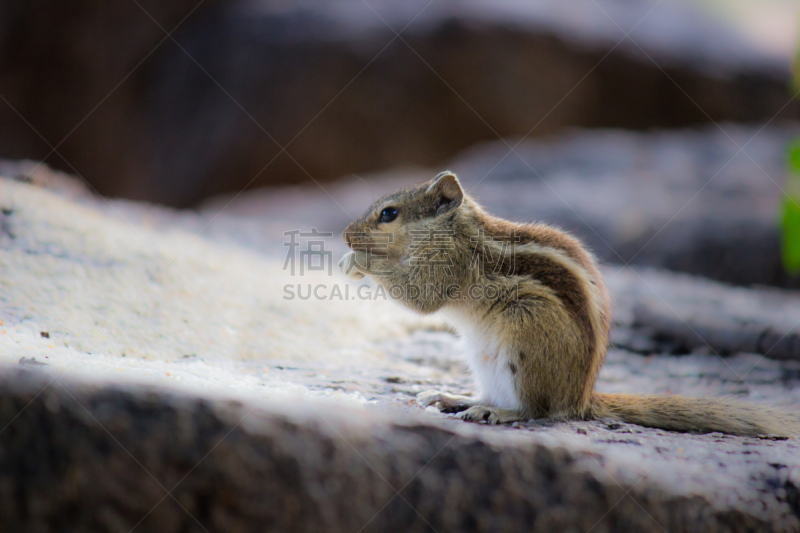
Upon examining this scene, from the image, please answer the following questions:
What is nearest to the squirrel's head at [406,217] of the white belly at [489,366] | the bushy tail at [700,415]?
the white belly at [489,366]

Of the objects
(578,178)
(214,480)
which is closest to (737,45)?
(578,178)

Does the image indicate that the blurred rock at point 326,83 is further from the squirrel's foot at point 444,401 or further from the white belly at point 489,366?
the squirrel's foot at point 444,401

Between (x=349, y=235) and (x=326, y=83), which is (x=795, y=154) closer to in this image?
(x=349, y=235)

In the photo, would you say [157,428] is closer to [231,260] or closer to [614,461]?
[614,461]

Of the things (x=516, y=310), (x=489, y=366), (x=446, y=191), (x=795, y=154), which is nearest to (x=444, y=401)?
(x=489, y=366)

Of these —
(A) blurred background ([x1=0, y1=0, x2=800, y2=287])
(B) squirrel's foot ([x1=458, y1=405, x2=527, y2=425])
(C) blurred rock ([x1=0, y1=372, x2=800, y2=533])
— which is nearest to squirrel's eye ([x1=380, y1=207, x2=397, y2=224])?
(B) squirrel's foot ([x1=458, y1=405, x2=527, y2=425])

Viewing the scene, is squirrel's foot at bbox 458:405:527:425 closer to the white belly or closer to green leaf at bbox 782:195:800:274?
the white belly

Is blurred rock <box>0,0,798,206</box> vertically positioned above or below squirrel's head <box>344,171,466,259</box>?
above
